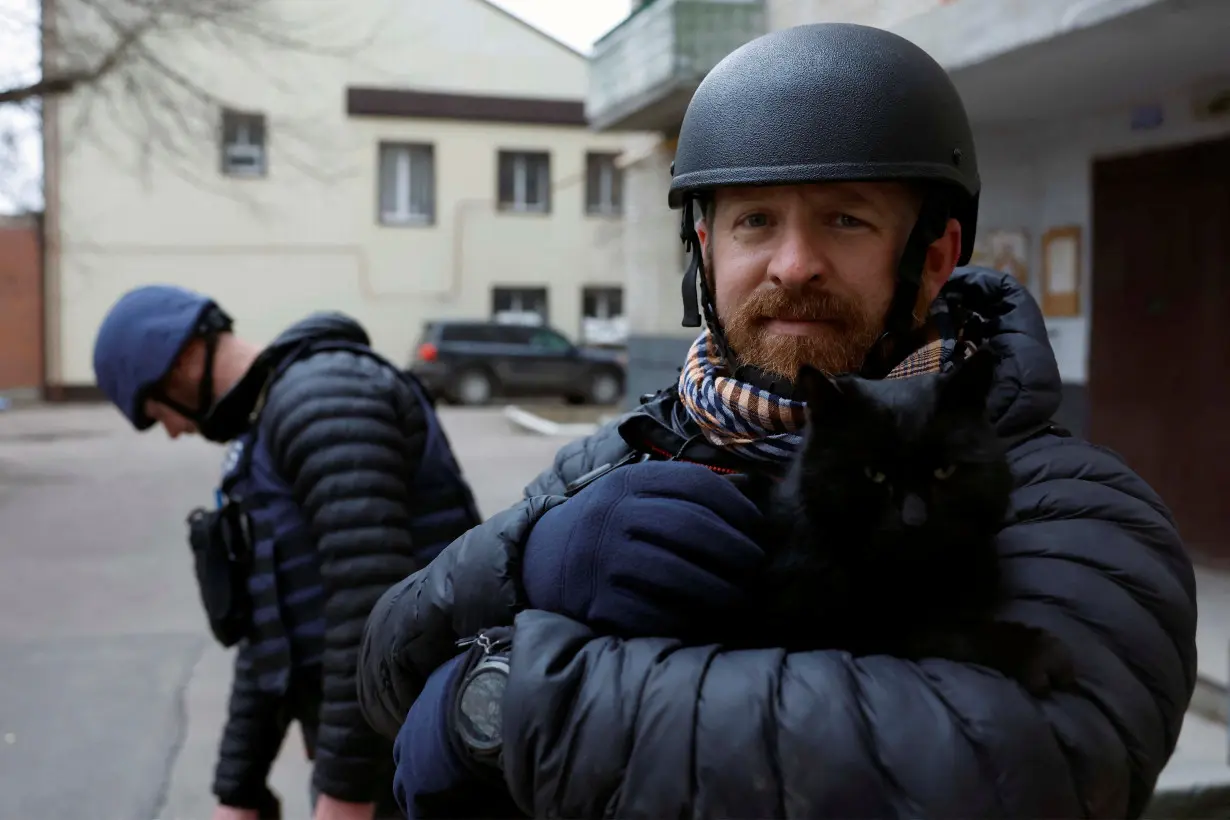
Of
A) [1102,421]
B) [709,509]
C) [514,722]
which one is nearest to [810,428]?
[709,509]

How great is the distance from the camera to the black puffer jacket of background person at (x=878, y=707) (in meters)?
1.14

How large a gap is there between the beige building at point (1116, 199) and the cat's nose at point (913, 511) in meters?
4.43

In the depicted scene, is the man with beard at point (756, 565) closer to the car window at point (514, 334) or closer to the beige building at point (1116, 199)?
the beige building at point (1116, 199)

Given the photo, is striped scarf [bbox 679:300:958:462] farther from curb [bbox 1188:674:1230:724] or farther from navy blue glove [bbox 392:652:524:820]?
curb [bbox 1188:674:1230:724]

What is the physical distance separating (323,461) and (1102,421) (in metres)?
6.03

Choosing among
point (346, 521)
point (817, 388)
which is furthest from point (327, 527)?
point (817, 388)

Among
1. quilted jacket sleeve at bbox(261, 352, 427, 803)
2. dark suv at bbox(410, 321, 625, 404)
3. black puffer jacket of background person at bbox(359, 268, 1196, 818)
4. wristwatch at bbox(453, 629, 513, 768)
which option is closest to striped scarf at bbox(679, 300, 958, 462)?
black puffer jacket of background person at bbox(359, 268, 1196, 818)

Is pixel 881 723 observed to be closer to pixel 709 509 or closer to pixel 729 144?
pixel 709 509

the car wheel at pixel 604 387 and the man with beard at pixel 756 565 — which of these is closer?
the man with beard at pixel 756 565

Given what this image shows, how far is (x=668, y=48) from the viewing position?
9680 millimetres

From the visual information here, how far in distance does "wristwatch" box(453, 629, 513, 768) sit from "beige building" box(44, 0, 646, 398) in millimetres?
21913

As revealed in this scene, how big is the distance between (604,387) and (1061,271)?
15031mm

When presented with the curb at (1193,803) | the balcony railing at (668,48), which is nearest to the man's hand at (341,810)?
the curb at (1193,803)

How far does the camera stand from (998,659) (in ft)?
4.03
